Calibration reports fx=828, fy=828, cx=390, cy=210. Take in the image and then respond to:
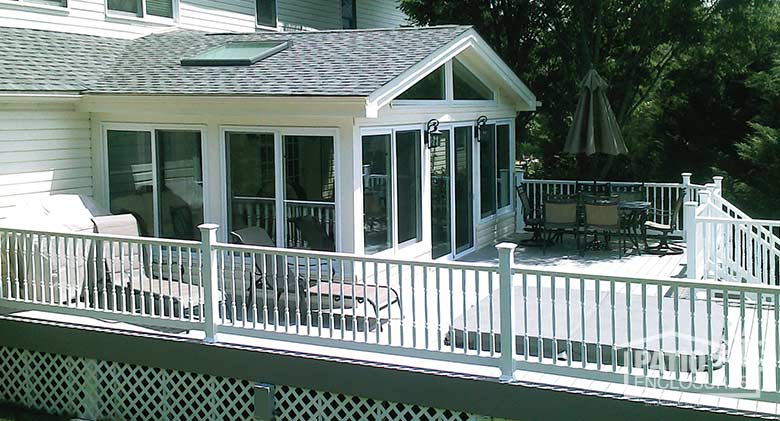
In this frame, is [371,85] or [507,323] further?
[371,85]

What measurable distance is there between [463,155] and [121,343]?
235 inches

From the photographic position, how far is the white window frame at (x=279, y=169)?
30.6ft

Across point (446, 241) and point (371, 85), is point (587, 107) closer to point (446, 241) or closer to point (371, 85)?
point (446, 241)

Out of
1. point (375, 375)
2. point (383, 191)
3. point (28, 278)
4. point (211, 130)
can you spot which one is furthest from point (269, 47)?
point (375, 375)

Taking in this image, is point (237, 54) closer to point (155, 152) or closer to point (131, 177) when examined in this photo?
point (155, 152)

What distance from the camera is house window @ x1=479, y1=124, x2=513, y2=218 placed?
1282 centimetres

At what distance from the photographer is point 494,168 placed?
13266 mm

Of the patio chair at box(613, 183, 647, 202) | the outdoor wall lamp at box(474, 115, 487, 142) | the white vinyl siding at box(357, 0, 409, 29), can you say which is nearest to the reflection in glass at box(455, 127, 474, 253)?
the outdoor wall lamp at box(474, 115, 487, 142)

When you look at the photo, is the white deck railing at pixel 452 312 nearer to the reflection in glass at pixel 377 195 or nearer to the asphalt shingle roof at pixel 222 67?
the reflection in glass at pixel 377 195

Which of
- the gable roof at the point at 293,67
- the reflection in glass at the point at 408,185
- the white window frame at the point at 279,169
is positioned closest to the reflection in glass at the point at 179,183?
the white window frame at the point at 279,169

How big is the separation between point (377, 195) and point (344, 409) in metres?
3.53

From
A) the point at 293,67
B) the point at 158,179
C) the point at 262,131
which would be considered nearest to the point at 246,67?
the point at 293,67

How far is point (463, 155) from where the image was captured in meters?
12.0

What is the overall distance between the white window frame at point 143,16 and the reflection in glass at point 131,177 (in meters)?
2.49
